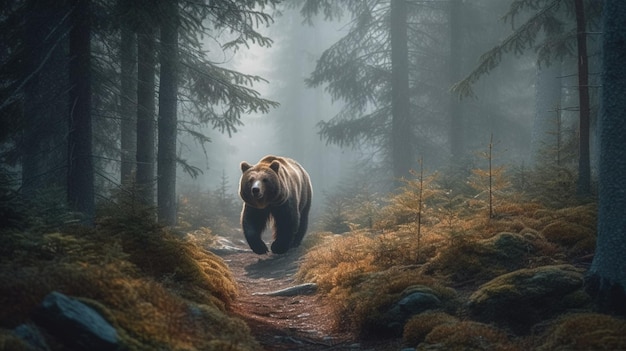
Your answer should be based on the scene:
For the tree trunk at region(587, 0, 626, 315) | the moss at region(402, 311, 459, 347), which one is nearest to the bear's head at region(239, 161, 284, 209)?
the moss at region(402, 311, 459, 347)

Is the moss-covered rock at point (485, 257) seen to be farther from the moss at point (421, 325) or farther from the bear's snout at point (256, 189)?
the bear's snout at point (256, 189)

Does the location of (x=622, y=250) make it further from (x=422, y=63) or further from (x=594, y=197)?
(x=422, y=63)

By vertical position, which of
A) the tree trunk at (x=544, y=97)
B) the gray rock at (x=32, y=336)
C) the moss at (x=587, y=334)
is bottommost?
the moss at (x=587, y=334)

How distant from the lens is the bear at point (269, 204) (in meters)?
14.0

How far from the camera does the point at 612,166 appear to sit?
6.61 meters

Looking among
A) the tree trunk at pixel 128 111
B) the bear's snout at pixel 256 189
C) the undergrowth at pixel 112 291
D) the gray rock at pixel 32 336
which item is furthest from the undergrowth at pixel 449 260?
the tree trunk at pixel 128 111

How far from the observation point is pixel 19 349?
3.41 meters

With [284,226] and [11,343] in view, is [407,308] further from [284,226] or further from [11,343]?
[284,226]

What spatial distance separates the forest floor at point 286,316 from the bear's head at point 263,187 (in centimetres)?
188

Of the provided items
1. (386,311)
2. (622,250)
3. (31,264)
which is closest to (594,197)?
(622,250)

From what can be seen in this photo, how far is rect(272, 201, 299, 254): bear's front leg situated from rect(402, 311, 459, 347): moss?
8198 mm

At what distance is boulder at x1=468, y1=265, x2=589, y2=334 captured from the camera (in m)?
6.59

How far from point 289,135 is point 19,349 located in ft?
166

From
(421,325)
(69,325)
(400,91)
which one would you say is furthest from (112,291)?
(400,91)
